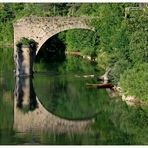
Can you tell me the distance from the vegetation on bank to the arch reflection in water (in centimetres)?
176

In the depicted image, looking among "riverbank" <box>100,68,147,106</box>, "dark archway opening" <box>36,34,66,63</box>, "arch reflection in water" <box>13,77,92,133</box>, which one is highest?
"dark archway opening" <box>36,34,66,63</box>

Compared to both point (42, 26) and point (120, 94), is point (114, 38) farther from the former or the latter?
point (120, 94)

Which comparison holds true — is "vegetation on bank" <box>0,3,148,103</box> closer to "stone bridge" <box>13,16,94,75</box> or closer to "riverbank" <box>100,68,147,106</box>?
"riverbank" <box>100,68,147,106</box>

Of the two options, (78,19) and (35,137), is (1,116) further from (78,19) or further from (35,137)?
(78,19)

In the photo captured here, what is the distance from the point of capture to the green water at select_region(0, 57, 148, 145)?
14281 mm

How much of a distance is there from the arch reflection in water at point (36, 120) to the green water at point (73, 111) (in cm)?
4

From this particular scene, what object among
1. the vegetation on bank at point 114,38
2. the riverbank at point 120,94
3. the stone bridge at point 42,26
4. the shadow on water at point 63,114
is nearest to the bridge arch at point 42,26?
→ the stone bridge at point 42,26

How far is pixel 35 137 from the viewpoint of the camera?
14.3 m

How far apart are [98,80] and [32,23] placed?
277 centimetres

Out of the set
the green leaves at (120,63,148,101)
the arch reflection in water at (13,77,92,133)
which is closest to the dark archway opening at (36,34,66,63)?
the arch reflection in water at (13,77,92,133)

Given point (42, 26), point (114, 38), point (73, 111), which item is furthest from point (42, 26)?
point (73, 111)

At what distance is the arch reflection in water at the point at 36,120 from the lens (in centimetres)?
1520

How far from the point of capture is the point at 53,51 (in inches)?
1101

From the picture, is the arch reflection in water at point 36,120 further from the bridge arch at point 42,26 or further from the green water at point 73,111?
the bridge arch at point 42,26
